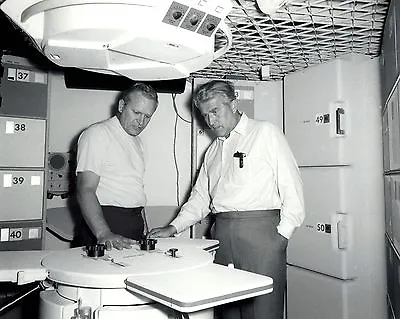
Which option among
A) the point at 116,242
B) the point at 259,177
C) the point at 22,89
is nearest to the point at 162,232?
the point at 116,242

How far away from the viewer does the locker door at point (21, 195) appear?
2.42 meters

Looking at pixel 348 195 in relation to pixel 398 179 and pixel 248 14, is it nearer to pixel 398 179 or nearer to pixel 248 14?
pixel 398 179

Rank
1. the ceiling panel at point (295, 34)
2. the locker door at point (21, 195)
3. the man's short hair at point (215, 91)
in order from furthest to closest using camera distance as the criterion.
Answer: the locker door at point (21, 195), the man's short hair at point (215, 91), the ceiling panel at point (295, 34)

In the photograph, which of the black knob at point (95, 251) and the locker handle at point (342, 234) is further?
the locker handle at point (342, 234)

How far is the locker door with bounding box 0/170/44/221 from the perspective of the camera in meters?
2.42

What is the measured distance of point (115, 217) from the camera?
2.10 m

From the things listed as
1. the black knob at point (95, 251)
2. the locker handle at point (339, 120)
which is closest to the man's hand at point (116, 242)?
the black knob at point (95, 251)

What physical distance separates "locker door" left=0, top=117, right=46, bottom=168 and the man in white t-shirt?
554mm

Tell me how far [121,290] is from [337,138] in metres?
1.74

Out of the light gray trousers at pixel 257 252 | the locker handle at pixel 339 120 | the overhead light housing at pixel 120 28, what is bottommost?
the light gray trousers at pixel 257 252

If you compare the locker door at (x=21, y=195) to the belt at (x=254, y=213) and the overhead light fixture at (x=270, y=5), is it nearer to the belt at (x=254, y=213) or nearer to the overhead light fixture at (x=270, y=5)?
the belt at (x=254, y=213)

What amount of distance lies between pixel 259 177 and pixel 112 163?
79cm

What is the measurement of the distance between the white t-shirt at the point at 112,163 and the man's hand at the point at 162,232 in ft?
0.65

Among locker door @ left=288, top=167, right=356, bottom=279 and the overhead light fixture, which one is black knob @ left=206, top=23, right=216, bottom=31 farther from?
locker door @ left=288, top=167, right=356, bottom=279
